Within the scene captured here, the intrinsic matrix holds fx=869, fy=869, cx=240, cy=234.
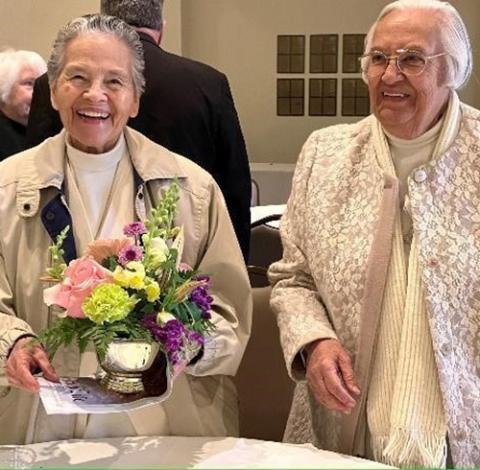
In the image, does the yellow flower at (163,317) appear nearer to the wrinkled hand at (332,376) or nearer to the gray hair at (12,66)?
the wrinkled hand at (332,376)

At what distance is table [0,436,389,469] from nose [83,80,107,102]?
2.58ft

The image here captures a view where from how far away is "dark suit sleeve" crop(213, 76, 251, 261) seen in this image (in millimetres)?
3291

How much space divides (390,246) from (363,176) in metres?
0.21

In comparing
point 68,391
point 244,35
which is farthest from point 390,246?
point 244,35

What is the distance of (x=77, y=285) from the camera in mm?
1673

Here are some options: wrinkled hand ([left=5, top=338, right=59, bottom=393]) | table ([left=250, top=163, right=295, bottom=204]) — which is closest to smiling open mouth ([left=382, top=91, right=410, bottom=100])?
wrinkled hand ([left=5, top=338, right=59, bottom=393])

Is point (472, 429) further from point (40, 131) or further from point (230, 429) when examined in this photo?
point (40, 131)

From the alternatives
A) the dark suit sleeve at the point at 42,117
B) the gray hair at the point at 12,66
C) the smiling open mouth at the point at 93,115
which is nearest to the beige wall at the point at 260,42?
the gray hair at the point at 12,66

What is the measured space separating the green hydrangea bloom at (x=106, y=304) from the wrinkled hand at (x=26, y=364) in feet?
0.74

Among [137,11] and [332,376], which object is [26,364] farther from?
[137,11]

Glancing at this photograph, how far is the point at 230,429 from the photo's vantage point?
2.16 meters

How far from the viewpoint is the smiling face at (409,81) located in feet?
6.76

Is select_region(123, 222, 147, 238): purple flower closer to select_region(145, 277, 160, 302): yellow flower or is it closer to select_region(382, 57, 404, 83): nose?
select_region(145, 277, 160, 302): yellow flower

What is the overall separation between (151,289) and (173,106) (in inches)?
62.8
